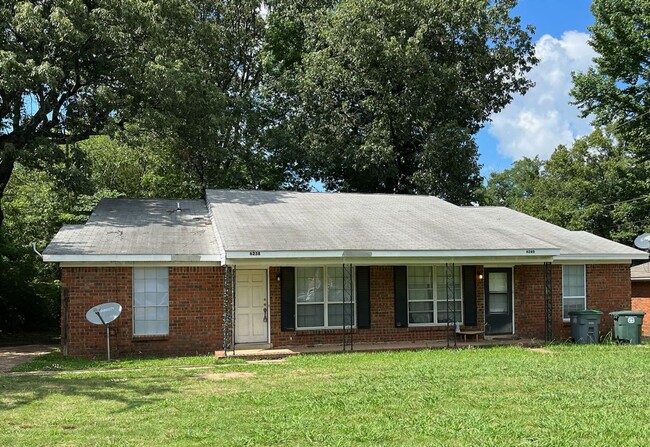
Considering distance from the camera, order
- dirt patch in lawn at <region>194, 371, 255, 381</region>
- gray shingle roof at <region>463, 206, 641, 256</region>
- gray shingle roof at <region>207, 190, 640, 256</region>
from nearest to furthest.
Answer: dirt patch in lawn at <region>194, 371, 255, 381</region>
gray shingle roof at <region>207, 190, 640, 256</region>
gray shingle roof at <region>463, 206, 641, 256</region>

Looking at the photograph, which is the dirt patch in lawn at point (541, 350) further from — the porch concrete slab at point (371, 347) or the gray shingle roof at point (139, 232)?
the gray shingle roof at point (139, 232)

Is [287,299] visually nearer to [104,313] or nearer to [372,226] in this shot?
[372,226]

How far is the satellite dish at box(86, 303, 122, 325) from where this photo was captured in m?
12.8

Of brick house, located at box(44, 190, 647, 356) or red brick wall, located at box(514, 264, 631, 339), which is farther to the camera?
red brick wall, located at box(514, 264, 631, 339)

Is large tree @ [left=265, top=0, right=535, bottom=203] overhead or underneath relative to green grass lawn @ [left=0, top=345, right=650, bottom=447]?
overhead

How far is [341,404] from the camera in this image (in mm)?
8328

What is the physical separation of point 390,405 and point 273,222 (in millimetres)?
8374

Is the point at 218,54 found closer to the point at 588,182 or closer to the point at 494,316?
the point at 494,316

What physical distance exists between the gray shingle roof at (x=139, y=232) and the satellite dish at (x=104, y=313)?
1352mm

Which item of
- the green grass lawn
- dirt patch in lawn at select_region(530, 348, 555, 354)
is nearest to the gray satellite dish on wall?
Result: the green grass lawn

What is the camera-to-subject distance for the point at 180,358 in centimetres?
1362

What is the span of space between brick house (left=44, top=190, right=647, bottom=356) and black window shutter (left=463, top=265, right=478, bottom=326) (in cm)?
3

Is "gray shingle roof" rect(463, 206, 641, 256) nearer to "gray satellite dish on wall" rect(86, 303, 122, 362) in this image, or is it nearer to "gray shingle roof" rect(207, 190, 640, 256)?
"gray shingle roof" rect(207, 190, 640, 256)

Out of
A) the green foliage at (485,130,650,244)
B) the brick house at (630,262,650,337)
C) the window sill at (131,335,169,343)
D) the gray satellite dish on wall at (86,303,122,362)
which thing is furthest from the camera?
the green foliage at (485,130,650,244)
